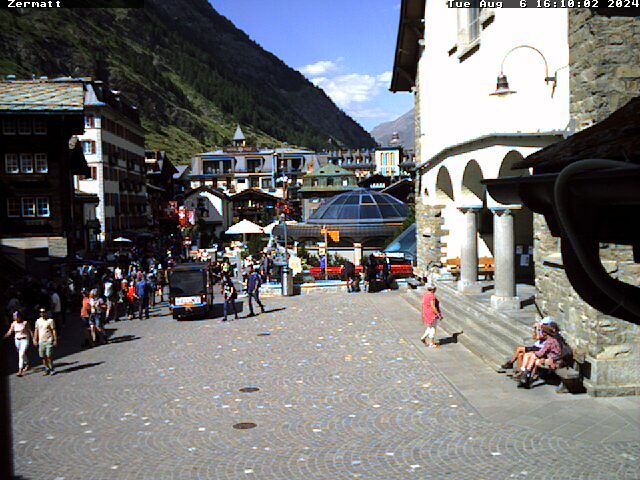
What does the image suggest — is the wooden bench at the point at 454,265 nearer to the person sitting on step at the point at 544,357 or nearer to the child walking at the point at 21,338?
the person sitting on step at the point at 544,357

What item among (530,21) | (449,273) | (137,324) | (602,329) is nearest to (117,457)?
(602,329)

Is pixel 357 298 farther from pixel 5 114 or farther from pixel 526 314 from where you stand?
pixel 5 114

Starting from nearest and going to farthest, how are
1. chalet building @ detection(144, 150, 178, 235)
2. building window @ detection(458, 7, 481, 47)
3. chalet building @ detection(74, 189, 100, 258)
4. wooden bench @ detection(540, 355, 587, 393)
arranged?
wooden bench @ detection(540, 355, 587, 393) < building window @ detection(458, 7, 481, 47) < chalet building @ detection(74, 189, 100, 258) < chalet building @ detection(144, 150, 178, 235)

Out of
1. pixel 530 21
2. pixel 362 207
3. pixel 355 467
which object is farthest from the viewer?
pixel 362 207

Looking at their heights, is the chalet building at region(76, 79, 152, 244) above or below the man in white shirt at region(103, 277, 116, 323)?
above

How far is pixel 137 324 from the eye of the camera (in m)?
25.8

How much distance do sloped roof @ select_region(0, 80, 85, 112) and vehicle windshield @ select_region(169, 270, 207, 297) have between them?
53.3ft

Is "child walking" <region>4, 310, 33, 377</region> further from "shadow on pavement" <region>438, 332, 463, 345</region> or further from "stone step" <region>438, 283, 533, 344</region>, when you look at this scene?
"stone step" <region>438, 283, 533, 344</region>

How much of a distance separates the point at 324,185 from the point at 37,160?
211 ft

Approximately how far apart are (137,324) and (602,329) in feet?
56.3

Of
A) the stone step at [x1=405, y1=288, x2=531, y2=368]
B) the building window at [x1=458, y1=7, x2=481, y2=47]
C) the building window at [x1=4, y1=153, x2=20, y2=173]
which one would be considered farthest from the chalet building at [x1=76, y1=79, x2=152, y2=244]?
the stone step at [x1=405, y1=288, x2=531, y2=368]

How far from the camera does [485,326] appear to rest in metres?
18.8

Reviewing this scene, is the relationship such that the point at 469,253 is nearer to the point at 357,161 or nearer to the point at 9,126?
the point at 9,126

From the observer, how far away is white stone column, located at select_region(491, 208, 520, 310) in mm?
19070
